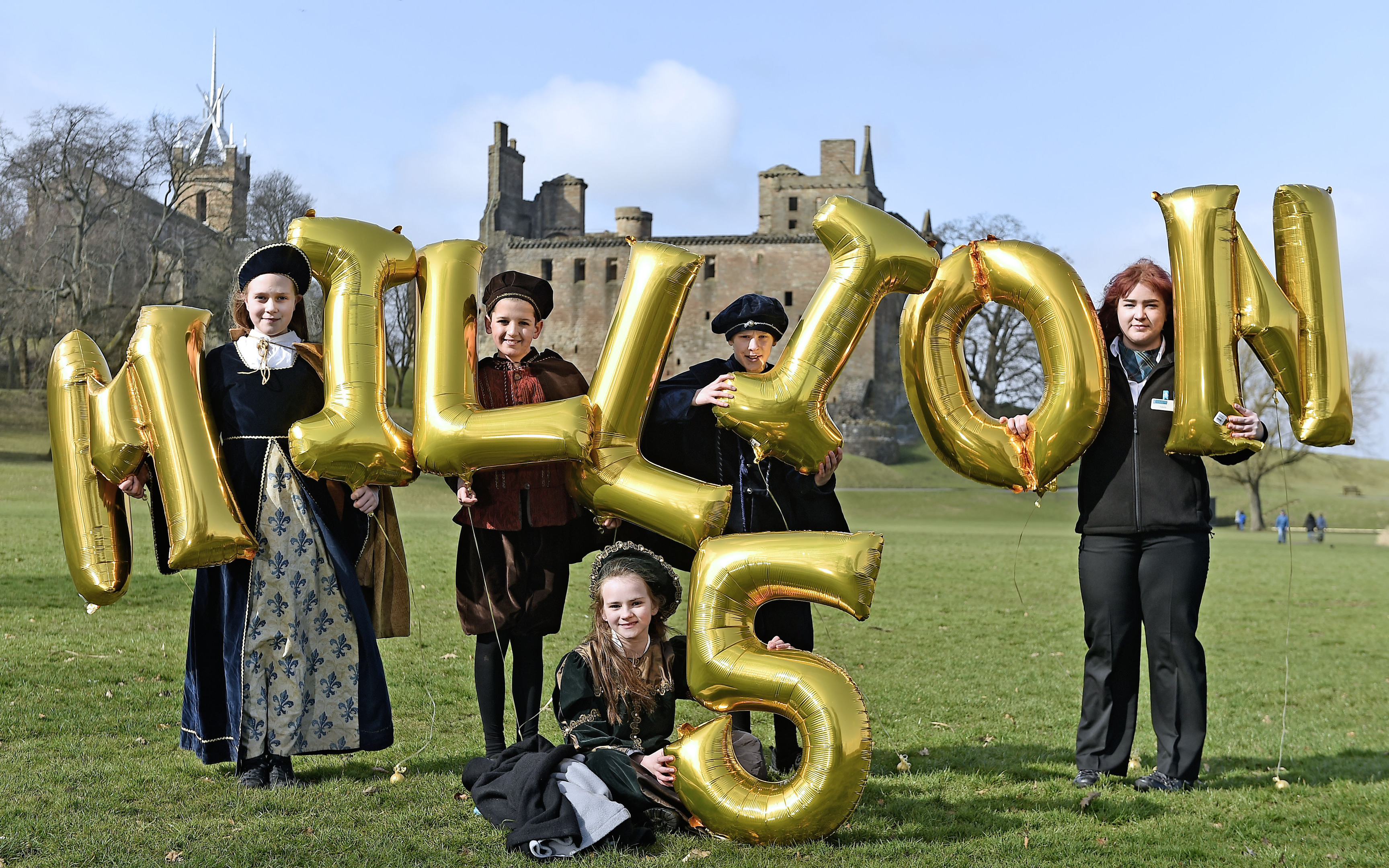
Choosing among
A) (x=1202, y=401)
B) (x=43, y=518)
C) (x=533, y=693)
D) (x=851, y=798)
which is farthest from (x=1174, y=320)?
(x=43, y=518)

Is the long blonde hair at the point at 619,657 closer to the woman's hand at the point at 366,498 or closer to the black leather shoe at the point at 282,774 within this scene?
the woman's hand at the point at 366,498

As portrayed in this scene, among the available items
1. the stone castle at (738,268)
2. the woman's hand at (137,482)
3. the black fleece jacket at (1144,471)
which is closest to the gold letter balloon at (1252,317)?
the black fleece jacket at (1144,471)

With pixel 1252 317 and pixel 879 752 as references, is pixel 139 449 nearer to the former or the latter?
pixel 879 752

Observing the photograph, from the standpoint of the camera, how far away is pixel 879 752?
588 cm

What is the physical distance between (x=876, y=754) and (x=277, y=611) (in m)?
2.98

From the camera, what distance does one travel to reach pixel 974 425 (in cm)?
480

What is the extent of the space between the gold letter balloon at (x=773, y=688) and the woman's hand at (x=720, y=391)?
543 millimetres

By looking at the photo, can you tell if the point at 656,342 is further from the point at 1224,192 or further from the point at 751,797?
the point at 1224,192

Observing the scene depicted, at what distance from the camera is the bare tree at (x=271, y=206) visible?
137 feet

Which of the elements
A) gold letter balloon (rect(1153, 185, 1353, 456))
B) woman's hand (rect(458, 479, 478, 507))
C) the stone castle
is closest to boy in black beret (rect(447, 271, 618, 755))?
woman's hand (rect(458, 479, 478, 507))

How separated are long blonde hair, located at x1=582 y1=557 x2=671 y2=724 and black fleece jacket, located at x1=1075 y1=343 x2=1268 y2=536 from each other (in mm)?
2028

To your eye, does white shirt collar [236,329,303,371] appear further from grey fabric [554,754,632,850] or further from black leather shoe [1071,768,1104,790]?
black leather shoe [1071,768,1104,790]

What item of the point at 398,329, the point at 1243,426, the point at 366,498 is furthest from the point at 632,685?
the point at 398,329

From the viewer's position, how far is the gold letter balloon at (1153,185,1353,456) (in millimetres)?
4758
